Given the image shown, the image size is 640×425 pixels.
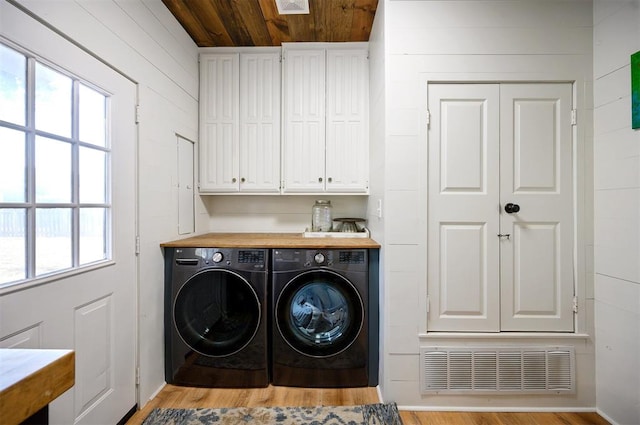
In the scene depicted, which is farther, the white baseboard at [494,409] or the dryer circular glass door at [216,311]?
the dryer circular glass door at [216,311]

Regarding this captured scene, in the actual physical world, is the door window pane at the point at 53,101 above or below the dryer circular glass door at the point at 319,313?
above

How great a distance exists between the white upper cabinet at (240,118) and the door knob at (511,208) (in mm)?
1648

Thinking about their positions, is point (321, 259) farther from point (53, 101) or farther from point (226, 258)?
point (53, 101)

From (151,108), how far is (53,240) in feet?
3.18

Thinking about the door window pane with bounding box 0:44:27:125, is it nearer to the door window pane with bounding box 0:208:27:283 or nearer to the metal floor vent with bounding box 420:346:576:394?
the door window pane with bounding box 0:208:27:283

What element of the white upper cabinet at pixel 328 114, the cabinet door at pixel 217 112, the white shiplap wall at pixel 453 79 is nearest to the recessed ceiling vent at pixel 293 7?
the white upper cabinet at pixel 328 114

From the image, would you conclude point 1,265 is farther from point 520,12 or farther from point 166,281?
point 520,12

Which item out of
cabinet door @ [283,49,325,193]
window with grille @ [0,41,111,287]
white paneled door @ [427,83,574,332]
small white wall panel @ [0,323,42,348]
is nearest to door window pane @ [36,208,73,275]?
window with grille @ [0,41,111,287]

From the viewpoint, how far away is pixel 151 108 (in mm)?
1739

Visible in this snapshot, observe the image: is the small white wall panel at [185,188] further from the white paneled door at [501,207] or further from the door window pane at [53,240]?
the white paneled door at [501,207]

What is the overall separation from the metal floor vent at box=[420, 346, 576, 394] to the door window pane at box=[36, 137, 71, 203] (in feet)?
6.71

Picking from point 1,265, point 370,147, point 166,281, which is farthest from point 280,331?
Answer: point 370,147

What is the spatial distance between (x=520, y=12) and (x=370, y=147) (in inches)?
47.1

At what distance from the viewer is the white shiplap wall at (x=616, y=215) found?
4.84 feet
